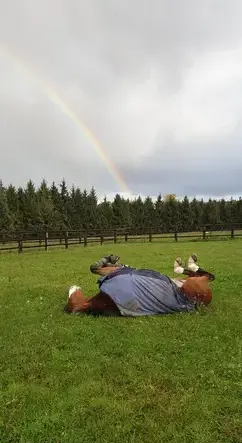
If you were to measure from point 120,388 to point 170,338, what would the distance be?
8.20ft

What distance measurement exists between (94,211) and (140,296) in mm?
65198

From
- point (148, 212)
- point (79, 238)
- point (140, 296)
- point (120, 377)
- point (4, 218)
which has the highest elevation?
point (148, 212)

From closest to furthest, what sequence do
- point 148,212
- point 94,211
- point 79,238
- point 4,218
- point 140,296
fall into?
point 140,296
point 79,238
point 4,218
point 94,211
point 148,212

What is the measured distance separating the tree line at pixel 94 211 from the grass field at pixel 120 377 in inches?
1459

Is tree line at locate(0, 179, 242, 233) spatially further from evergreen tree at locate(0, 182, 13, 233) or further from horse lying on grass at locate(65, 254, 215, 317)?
horse lying on grass at locate(65, 254, 215, 317)

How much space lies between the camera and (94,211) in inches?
2955

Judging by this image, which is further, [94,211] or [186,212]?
[186,212]

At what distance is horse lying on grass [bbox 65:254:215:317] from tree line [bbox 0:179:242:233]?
1395 inches

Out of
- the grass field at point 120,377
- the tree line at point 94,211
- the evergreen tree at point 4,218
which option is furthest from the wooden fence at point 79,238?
the grass field at point 120,377

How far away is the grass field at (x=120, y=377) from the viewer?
4.88 meters

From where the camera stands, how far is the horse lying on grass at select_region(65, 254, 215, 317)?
1008 centimetres

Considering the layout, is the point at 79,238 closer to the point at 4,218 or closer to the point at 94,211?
the point at 4,218

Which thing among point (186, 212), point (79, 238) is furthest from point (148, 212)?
point (79, 238)

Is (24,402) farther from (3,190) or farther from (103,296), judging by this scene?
(3,190)
